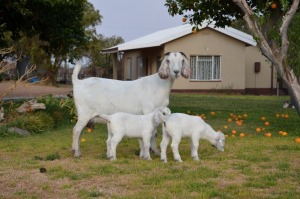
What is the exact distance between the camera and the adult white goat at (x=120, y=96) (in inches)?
358

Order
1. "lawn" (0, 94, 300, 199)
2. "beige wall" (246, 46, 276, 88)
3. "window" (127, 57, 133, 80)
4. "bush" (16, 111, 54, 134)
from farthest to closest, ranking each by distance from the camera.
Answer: "window" (127, 57, 133, 80) < "beige wall" (246, 46, 276, 88) < "bush" (16, 111, 54, 134) < "lawn" (0, 94, 300, 199)

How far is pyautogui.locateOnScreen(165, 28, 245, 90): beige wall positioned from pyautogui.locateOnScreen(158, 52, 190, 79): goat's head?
2208 centimetres

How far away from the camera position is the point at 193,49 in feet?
104

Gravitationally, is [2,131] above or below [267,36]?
below

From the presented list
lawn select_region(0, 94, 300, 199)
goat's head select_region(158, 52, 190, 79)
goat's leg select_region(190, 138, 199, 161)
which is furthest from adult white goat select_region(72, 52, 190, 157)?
goat's leg select_region(190, 138, 199, 161)

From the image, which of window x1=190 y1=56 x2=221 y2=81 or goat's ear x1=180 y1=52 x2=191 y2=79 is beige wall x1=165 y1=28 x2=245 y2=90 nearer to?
window x1=190 y1=56 x2=221 y2=81

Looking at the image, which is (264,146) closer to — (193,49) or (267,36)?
(267,36)

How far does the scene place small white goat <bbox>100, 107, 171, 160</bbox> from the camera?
8359 millimetres

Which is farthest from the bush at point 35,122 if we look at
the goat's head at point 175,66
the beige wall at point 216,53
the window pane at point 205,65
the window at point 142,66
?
the window at point 142,66

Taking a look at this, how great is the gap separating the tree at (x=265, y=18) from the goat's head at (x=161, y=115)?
13.4 feet

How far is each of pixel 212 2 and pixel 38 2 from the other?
5237 millimetres

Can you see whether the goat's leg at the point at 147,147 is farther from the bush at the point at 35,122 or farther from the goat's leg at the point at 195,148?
the bush at the point at 35,122

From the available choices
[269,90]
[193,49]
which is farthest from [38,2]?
[269,90]

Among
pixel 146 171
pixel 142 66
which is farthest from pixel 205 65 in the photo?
pixel 146 171
